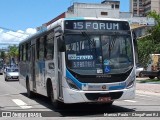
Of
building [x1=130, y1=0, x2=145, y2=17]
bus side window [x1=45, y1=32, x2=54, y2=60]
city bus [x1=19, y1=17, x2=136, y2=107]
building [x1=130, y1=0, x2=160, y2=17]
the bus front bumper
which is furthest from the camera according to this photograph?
building [x1=130, y1=0, x2=145, y2=17]

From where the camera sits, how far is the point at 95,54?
1261 cm

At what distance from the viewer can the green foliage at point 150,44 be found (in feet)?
125

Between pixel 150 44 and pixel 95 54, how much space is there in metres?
26.4

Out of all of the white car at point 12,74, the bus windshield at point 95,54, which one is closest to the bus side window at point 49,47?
the bus windshield at point 95,54

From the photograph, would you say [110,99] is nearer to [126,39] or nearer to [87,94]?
[87,94]

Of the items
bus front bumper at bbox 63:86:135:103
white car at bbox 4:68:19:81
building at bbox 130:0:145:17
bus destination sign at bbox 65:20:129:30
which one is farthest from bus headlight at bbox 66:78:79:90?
building at bbox 130:0:145:17

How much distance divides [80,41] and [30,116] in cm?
279

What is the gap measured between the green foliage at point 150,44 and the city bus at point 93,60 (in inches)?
999

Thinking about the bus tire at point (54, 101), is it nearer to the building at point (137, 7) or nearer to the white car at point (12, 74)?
the white car at point (12, 74)

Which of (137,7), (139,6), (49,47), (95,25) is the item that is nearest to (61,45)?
(95,25)

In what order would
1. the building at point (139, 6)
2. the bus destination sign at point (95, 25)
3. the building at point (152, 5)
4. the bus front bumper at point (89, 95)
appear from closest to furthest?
the bus front bumper at point (89, 95) → the bus destination sign at point (95, 25) → the building at point (152, 5) → the building at point (139, 6)

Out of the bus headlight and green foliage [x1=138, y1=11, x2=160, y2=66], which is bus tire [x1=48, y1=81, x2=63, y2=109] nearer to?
the bus headlight

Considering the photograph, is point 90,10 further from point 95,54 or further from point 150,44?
point 95,54

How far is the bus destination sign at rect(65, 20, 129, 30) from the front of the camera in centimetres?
1280
